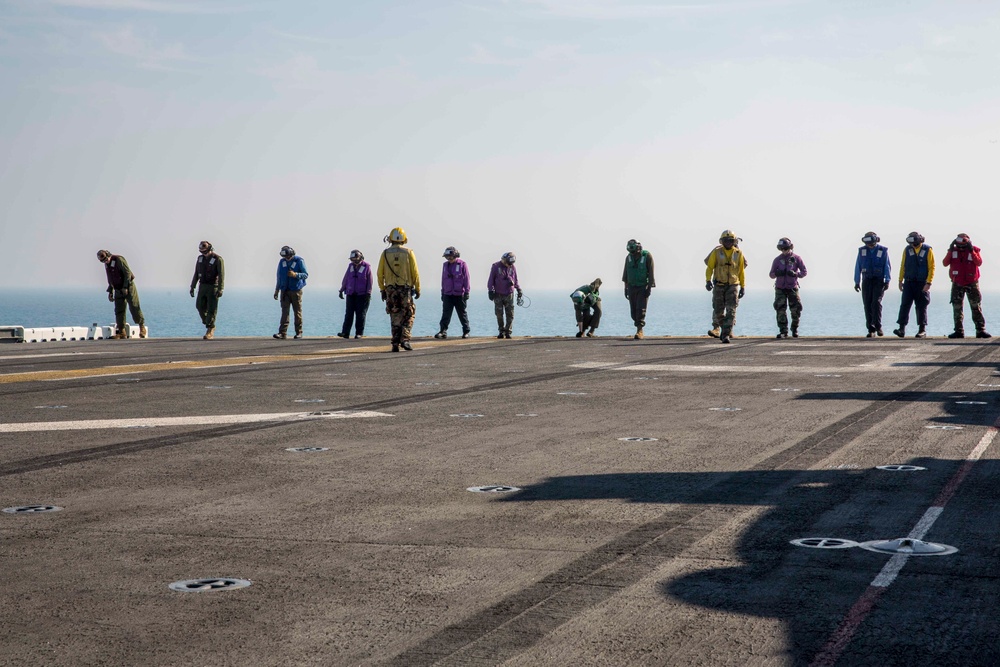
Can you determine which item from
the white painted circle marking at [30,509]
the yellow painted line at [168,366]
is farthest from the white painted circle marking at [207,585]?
the yellow painted line at [168,366]

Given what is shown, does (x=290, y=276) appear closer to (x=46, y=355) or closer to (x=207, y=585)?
(x=46, y=355)

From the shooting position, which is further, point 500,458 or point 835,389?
point 835,389

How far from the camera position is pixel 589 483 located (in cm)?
729

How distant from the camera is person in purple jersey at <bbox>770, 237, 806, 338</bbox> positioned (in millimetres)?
27625

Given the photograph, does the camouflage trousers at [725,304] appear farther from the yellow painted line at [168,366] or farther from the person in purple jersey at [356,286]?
the person in purple jersey at [356,286]

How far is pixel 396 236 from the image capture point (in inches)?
847

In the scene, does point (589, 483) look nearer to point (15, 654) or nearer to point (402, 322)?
point (15, 654)

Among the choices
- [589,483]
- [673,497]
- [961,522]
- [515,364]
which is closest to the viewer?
[961,522]

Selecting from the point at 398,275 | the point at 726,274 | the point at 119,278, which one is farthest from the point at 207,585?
the point at 119,278

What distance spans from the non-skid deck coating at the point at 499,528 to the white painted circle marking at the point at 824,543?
67 millimetres

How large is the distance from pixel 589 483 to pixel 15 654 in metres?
3.92

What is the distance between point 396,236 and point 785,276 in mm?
10447

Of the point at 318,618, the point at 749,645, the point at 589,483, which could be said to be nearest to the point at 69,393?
the point at 589,483

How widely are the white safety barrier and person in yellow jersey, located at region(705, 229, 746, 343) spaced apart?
14.7m
